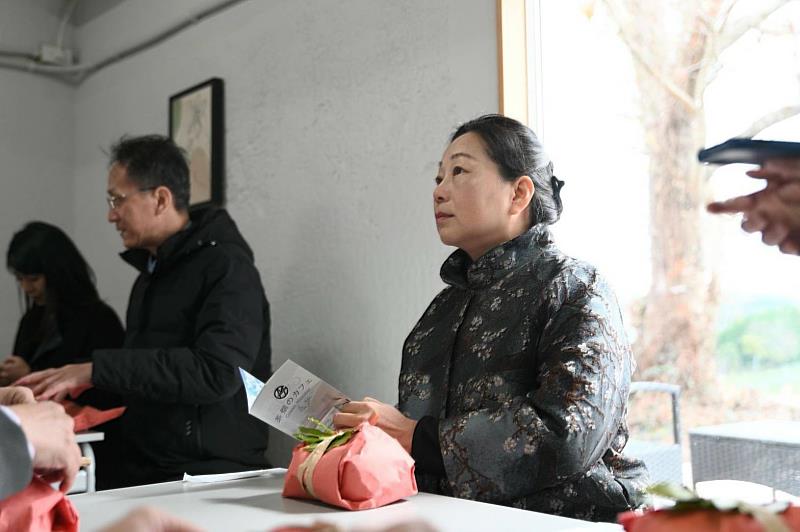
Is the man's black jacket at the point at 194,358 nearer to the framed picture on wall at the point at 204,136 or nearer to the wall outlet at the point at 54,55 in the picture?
the framed picture on wall at the point at 204,136

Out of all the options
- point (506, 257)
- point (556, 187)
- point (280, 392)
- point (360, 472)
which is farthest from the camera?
point (556, 187)

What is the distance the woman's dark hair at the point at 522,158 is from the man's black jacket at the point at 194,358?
3.03 ft

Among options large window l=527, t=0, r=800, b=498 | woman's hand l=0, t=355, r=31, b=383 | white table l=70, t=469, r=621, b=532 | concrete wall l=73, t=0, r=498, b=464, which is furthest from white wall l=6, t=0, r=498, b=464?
white table l=70, t=469, r=621, b=532

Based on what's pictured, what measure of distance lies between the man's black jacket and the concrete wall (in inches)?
13.5

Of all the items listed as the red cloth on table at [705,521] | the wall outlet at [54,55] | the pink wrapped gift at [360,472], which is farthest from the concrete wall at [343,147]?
the red cloth on table at [705,521]

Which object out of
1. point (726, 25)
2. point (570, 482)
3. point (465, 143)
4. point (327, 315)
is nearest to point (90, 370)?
point (327, 315)

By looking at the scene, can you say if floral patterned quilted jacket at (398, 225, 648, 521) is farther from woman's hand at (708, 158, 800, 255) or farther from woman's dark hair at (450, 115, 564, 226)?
woman's hand at (708, 158, 800, 255)

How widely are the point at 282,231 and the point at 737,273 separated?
1.57 meters

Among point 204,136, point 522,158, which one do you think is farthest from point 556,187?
point 204,136

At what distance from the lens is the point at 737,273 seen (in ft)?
8.95

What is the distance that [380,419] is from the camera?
1.60 meters

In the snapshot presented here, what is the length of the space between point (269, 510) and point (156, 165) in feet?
5.37

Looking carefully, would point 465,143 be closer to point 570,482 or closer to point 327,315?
point 570,482

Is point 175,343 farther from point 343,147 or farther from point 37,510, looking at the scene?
point 37,510
